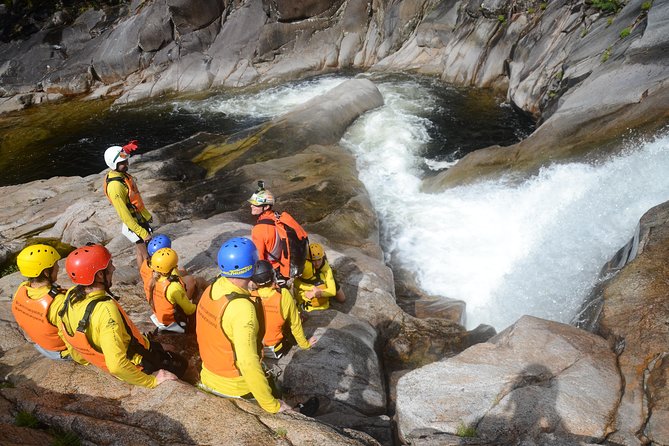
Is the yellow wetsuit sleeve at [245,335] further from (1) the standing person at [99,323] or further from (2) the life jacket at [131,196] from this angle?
(2) the life jacket at [131,196]

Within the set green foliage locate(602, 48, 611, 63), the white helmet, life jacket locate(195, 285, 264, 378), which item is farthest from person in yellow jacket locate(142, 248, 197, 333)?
green foliage locate(602, 48, 611, 63)

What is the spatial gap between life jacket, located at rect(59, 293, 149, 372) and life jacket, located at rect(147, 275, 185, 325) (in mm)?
1063

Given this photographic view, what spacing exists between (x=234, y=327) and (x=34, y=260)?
106 inches

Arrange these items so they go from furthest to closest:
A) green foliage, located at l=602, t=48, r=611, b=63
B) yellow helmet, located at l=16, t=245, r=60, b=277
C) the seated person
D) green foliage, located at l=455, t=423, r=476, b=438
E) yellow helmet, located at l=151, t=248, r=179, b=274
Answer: green foliage, located at l=602, t=48, r=611, b=63 → the seated person → yellow helmet, located at l=151, t=248, r=179, b=274 → green foliage, located at l=455, t=423, r=476, b=438 → yellow helmet, located at l=16, t=245, r=60, b=277

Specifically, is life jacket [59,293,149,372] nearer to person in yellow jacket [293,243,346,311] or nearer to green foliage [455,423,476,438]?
person in yellow jacket [293,243,346,311]

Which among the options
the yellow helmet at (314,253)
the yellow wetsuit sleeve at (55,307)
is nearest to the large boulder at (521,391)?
the yellow helmet at (314,253)

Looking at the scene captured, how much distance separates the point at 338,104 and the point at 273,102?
7.58 m

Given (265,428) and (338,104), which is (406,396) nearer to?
(265,428)

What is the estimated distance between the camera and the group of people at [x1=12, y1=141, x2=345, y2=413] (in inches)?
174

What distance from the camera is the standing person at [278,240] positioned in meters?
7.06

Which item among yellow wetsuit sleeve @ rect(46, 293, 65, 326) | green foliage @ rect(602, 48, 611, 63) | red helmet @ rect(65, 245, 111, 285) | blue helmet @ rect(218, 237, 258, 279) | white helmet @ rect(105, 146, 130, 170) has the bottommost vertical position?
yellow wetsuit sleeve @ rect(46, 293, 65, 326)

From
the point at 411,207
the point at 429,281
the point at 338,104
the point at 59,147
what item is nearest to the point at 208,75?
the point at 59,147

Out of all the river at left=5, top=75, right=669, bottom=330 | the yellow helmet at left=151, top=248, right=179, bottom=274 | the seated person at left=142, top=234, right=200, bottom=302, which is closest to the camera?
the yellow helmet at left=151, top=248, right=179, bottom=274

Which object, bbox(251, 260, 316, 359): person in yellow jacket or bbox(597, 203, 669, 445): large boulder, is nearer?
bbox(251, 260, 316, 359): person in yellow jacket
